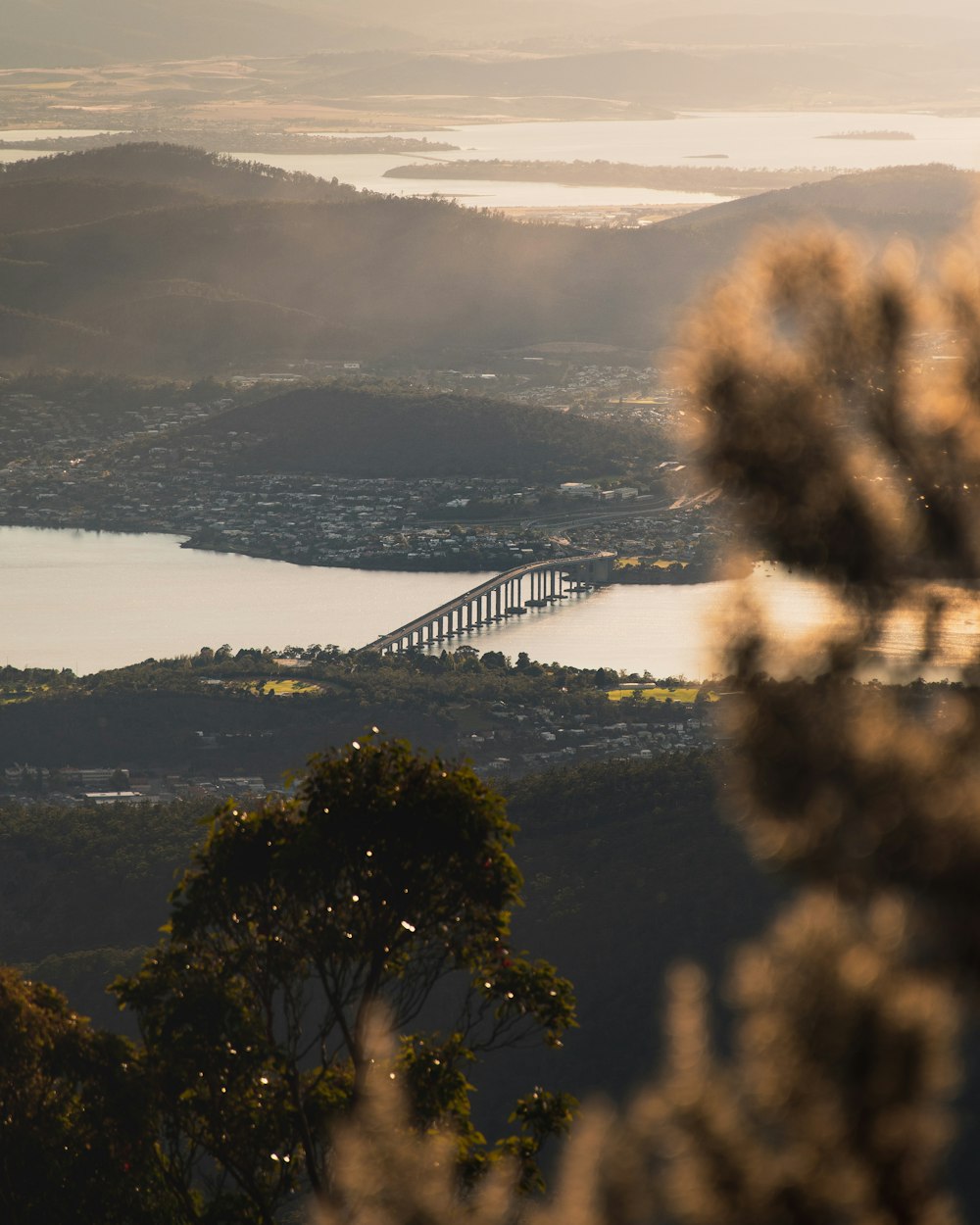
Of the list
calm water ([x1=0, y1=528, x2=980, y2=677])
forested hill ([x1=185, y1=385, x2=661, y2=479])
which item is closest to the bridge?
calm water ([x1=0, y1=528, x2=980, y2=677])

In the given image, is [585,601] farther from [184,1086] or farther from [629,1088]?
[184,1086]

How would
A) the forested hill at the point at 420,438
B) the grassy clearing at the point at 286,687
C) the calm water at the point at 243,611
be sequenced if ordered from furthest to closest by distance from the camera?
the forested hill at the point at 420,438, the calm water at the point at 243,611, the grassy clearing at the point at 286,687

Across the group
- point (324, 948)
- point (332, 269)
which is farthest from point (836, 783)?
point (332, 269)

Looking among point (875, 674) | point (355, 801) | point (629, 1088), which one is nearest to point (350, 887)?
point (355, 801)

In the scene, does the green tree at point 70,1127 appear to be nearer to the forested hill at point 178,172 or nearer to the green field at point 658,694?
the green field at point 658,694

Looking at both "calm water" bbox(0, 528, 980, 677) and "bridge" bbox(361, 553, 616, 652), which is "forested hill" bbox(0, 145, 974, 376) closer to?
"calm water" bbox(0, 528, 980, 677)

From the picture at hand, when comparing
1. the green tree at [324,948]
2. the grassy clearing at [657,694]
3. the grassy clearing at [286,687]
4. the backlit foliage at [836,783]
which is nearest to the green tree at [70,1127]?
the green tree at [324,948]

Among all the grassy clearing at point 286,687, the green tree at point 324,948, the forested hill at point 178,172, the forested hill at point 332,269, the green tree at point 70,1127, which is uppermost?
the forested hill at point 178,172
